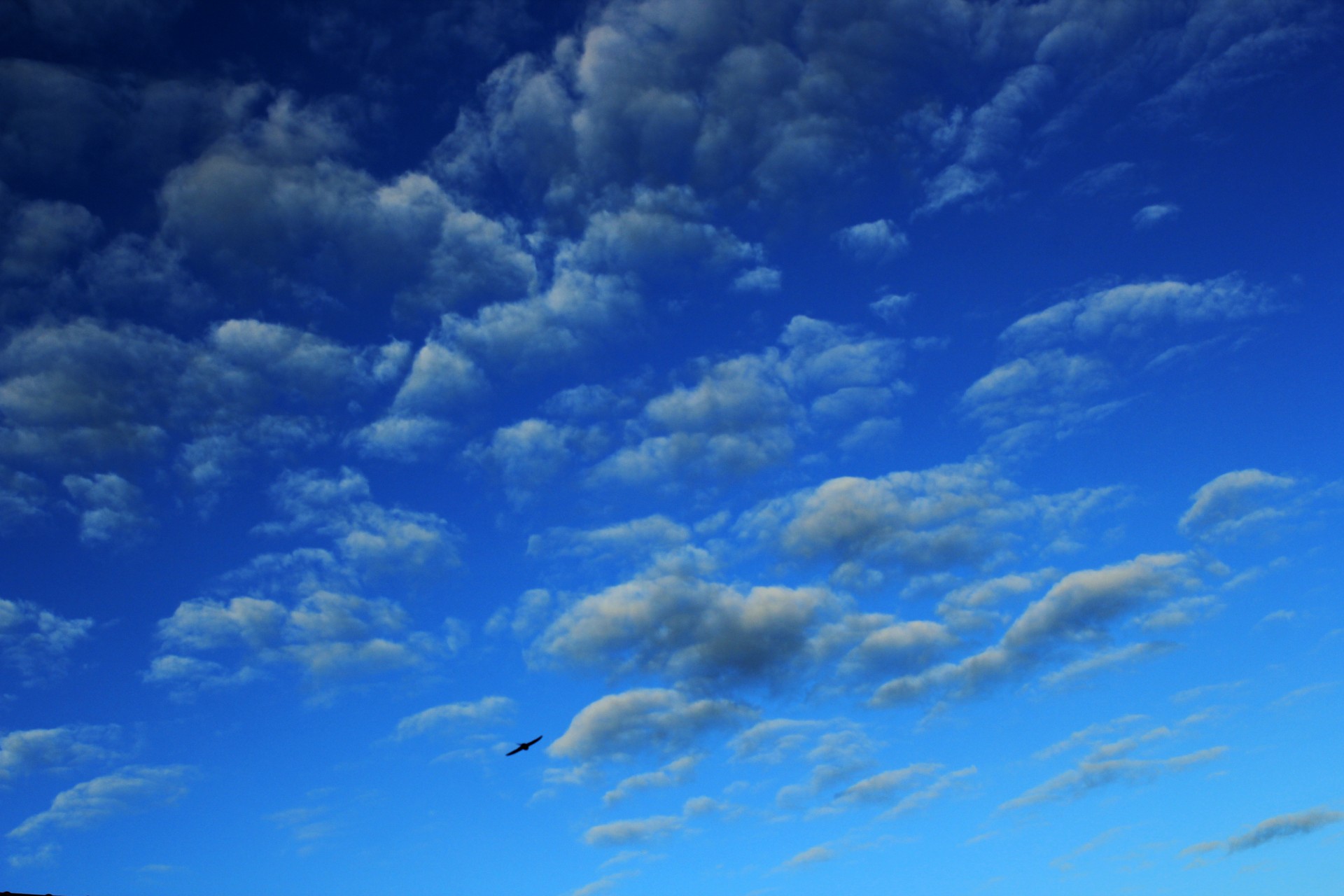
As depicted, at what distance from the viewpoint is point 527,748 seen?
4560 inches

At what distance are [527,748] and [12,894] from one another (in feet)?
235

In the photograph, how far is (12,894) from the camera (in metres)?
110
